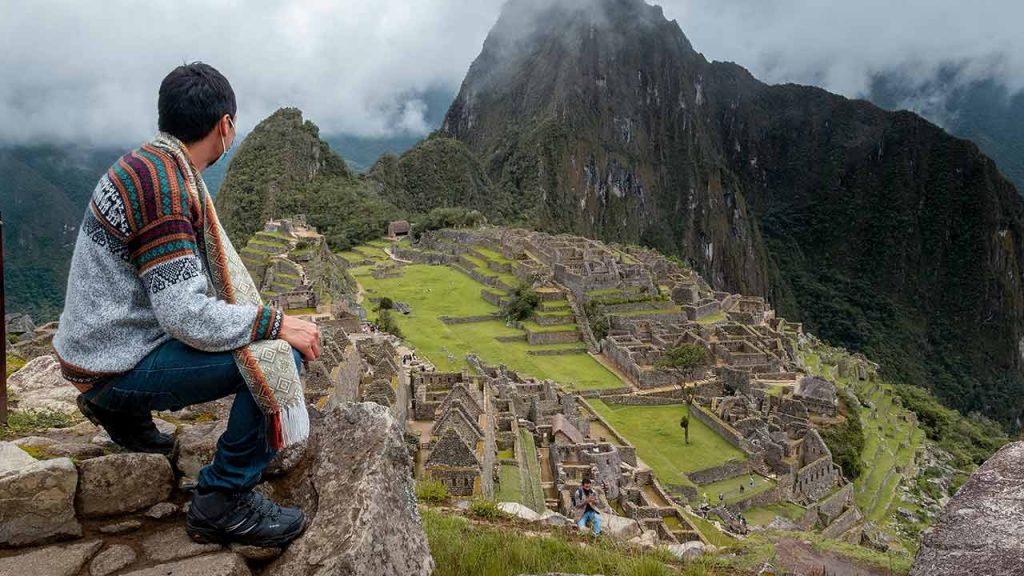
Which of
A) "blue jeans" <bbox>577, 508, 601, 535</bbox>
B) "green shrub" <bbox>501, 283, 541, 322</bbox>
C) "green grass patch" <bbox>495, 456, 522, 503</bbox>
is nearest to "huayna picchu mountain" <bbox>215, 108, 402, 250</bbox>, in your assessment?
"green shrub" <bbox>501, 283, 541, 322</bbox>

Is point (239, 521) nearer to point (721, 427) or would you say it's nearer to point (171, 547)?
point (171, 547)

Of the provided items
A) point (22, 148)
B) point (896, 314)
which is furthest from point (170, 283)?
point (896, 314)

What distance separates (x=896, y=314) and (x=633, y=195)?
43011 millimetres

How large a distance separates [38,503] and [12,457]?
0.30 m

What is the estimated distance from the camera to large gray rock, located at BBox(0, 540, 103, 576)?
8.25ft

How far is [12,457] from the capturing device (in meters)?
2.84

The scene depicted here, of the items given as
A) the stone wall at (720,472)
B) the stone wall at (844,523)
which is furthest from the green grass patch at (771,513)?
the stone wall at (720,472)

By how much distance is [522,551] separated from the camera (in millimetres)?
3775

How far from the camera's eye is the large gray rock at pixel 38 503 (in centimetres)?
262

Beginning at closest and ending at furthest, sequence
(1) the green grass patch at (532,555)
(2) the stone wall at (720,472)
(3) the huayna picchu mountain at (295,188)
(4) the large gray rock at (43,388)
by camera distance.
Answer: (1) the green grass patch at (532,555) < (4) the large gray rock at (43,388) < (2) the stone wall at (720,472) < (3) the huayna picchu mountain at (295,188)

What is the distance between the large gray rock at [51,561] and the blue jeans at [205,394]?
482 millimetres

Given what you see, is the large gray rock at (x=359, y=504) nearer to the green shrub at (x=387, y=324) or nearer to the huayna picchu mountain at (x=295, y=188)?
the green shrub at (x=387, y=324)

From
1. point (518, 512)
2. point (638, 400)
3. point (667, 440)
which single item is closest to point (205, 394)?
point (518, 512)

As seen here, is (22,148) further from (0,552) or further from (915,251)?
(915,251)
